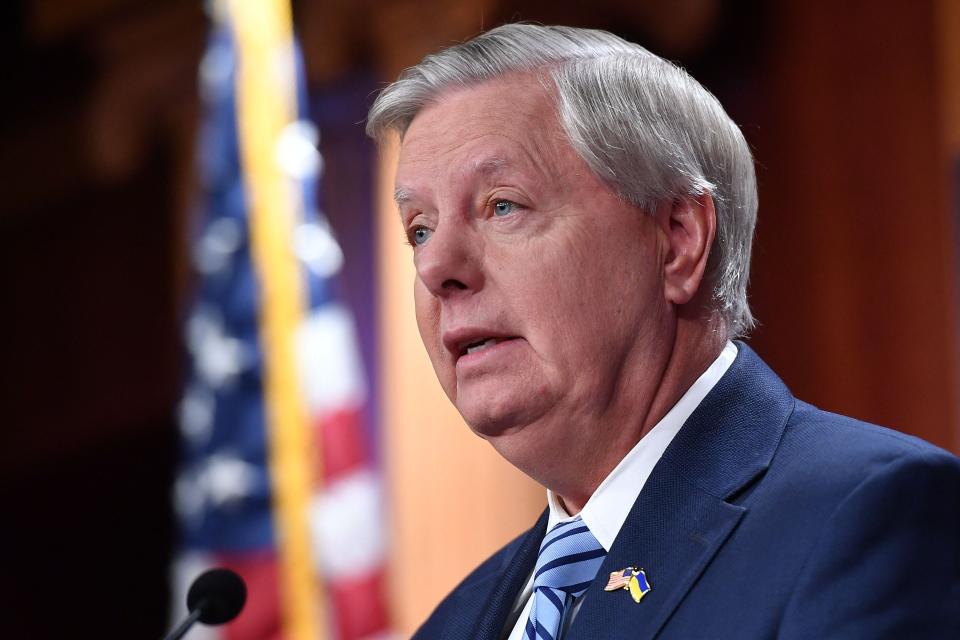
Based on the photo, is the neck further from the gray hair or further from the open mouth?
the open mouth

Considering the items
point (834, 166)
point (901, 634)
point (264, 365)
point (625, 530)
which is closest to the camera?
point (901, 634)

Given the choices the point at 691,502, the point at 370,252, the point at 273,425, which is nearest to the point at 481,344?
the point at 691,502

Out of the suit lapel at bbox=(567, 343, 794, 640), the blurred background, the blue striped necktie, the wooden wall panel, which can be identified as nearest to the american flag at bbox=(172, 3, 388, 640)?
the blurred background

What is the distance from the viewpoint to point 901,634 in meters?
1.12

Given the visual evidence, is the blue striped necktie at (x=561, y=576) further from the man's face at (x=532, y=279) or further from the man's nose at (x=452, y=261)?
the man's nose at (x=452, y=261)

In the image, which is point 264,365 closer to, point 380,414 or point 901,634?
point 380,414

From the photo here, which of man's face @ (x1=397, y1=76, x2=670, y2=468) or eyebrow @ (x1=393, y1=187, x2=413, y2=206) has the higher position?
eyebrow @ (x1=393, y1=187, x2=413, y2=206)

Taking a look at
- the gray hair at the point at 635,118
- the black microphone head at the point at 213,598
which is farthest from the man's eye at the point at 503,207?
the black microphone head at the point at 213,598

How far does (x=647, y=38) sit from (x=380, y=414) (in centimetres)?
163

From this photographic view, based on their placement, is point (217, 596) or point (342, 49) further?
point (342, 49)

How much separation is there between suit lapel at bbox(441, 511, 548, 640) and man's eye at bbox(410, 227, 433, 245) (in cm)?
46

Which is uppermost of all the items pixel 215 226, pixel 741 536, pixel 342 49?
pixel 342 49

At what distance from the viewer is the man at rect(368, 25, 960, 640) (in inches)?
55.2

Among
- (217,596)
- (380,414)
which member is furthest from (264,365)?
(217,596)
